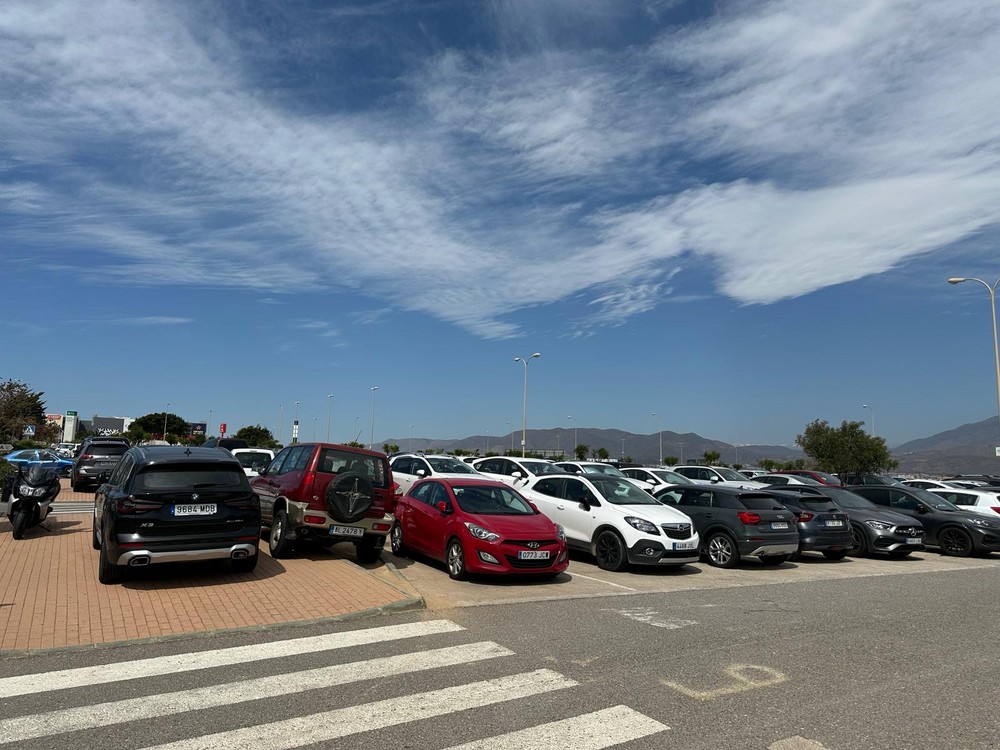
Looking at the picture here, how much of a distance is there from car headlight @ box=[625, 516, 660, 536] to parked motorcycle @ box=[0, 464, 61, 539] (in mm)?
9820

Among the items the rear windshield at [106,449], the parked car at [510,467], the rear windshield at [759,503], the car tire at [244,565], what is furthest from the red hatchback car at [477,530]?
the rear windshield at [106,449]

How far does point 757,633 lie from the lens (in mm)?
7641

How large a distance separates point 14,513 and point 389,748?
33.6 feet

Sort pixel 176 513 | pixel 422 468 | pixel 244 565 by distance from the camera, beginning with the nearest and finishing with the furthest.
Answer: pixel 176 513 < pixel 244 565 < pixel 422 468

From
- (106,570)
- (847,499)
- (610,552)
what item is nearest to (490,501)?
(610,552)

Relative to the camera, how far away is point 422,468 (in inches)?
707

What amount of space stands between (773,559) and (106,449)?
18914 millimetres

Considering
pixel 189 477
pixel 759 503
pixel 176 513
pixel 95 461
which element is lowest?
pixel 176 513

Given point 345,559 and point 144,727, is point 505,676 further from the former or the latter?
point 345,559

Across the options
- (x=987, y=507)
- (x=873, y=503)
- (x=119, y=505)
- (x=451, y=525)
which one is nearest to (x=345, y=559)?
(x=451, y=525)

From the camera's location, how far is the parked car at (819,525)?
14336 mm

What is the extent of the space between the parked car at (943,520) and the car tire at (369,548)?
12994 millimetres

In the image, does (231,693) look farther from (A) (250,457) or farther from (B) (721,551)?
(A) (250,457)

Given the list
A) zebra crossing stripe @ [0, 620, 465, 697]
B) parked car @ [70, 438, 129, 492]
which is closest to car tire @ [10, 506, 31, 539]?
zebra crossing stripe @ [0, 620, 465, 697]
